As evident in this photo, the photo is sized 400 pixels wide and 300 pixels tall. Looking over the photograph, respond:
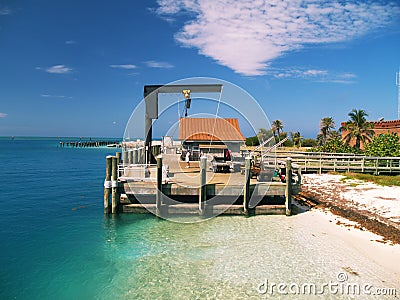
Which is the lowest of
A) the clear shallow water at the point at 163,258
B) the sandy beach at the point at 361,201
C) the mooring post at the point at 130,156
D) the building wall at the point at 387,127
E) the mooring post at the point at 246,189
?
the clear shallow water at the point at 163,258

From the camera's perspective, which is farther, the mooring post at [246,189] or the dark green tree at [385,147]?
the dark green tree at [385,147]

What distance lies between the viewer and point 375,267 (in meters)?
8.97

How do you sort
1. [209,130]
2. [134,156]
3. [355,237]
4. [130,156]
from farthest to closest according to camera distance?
[209,130] < [134,156] < [130,156] < [355,237]

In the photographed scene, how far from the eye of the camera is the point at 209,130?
25453mm

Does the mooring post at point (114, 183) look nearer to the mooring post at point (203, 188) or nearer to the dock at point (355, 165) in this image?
the mooring post at point (203, 188)

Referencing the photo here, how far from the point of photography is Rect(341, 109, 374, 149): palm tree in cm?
3691

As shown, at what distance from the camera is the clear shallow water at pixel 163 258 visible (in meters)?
8.21

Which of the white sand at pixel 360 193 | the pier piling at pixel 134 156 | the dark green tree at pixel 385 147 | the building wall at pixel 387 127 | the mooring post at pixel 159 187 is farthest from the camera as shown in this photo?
the building wall at pixel 387 127

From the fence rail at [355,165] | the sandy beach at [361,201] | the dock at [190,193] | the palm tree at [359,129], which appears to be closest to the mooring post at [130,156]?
the dock at [190,193]

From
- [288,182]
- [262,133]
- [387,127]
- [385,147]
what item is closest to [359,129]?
[387,127]

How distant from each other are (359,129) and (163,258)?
115 feet

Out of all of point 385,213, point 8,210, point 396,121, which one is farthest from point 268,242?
point 396,121

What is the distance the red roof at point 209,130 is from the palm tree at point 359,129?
18905 millimetres

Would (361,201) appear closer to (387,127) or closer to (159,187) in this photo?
(159,187)
